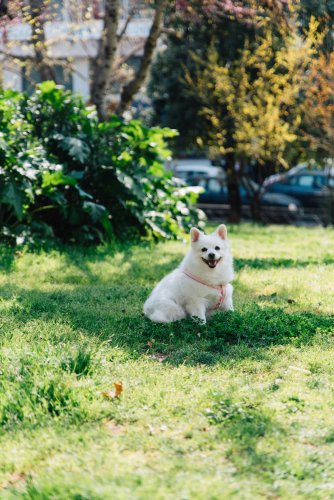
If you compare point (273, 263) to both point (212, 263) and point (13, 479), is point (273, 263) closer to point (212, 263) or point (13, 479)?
point (212, 263)

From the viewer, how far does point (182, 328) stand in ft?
18.5

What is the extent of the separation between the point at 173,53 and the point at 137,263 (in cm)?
1314

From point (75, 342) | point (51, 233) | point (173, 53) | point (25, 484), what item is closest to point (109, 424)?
point (25, 484)

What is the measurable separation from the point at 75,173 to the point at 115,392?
6.21m

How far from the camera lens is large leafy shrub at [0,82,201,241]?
953cm

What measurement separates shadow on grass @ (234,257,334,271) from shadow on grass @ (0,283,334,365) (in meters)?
2.37

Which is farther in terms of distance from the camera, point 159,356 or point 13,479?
point 159,356

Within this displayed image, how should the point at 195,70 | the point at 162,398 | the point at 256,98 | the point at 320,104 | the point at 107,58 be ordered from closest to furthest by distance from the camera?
1. the point at 162,398
2. the point at 107,58
3. the point at 320,104
4. the point at 256,98
5. the point at 195,70

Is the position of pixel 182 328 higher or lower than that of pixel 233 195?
higher

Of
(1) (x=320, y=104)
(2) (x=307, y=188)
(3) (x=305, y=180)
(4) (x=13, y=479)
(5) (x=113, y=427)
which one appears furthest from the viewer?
(3) (x=305, y=180)

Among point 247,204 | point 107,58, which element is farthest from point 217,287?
point 247,204

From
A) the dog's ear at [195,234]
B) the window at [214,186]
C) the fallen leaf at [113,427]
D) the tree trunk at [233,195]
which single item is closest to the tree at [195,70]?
the tree trunk at [233,195]

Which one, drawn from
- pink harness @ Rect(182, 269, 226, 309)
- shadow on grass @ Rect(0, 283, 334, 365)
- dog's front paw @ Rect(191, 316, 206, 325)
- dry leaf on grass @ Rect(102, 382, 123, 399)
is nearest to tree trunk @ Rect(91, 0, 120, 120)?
shadow on grass @ Rect(0, 283, 334, 365)

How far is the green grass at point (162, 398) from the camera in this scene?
10.4ft
